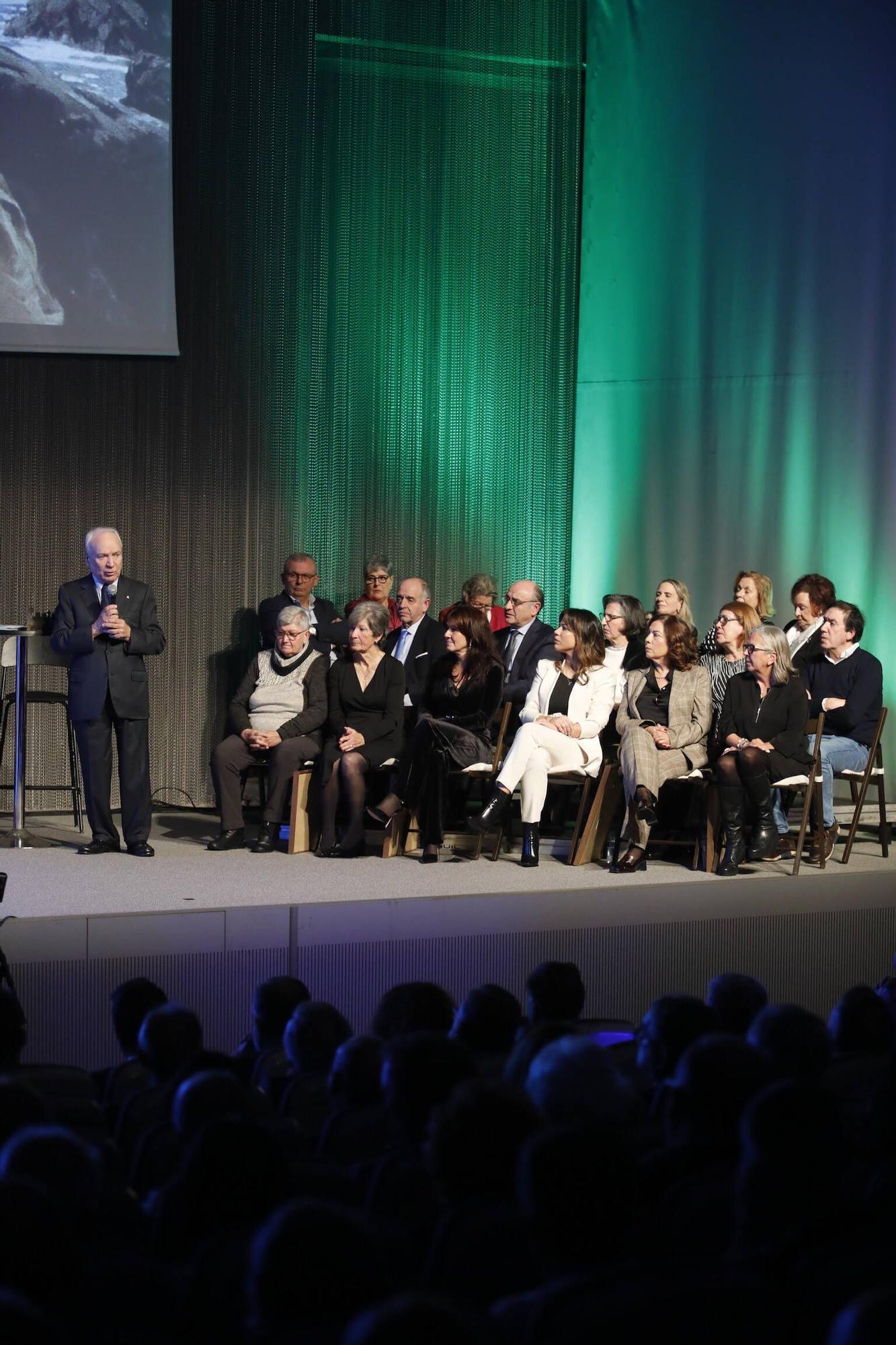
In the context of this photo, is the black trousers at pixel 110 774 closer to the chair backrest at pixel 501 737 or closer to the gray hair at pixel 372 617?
the gray hair at pixel 372 617

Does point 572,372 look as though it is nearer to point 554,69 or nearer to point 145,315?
point 554,69

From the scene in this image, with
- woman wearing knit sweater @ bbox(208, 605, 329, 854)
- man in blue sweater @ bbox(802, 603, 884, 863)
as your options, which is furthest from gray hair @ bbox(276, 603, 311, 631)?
man in blue sweater @ bbox(802, 603, 884, 863)

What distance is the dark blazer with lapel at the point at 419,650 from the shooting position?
6258 millimetres

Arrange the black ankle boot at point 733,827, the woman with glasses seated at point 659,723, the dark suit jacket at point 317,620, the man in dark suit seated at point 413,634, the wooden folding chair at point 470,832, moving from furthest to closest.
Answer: the dark suit jacket at point 317,620 → the man in dark suit seated at point 413,634 → the wooden folding chair at point 470,832 → the woman with glasses seated at point 659,723 → the black ankle boot at point 733,827

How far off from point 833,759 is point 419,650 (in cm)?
184

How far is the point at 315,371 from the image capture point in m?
7.27

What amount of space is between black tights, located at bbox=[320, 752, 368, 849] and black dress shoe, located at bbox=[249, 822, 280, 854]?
0.63 feet

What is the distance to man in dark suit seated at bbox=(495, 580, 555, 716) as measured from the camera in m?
6.24

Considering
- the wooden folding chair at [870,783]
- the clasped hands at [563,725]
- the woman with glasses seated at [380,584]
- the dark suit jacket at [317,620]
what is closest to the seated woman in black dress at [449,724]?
the clasped hands at [563,725]

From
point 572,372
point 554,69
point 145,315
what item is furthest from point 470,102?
point 145,315

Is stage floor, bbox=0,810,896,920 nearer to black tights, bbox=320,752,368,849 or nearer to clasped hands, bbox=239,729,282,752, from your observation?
black tights, bbox=320,752,368,849

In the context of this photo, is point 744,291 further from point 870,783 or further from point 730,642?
point 870,783

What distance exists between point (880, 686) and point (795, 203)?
2753mm

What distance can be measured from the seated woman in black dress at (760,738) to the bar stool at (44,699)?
2494mm
